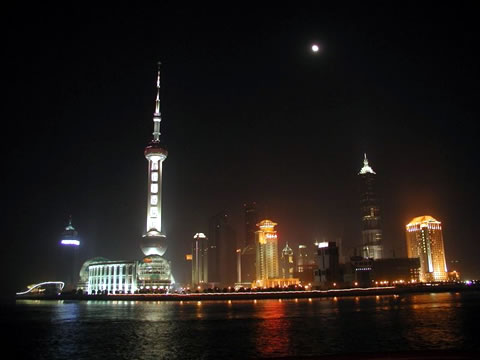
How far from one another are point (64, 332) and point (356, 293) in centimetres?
15569

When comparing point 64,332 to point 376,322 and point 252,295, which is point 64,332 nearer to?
point 376,322

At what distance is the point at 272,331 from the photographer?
51906 mm

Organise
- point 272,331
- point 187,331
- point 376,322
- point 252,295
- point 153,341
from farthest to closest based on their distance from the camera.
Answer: point 252,295 → point 376,322 → point 187,331 → point 272,331 → point 153,341

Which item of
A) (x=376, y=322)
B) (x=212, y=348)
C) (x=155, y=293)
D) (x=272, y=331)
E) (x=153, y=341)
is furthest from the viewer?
(x=155, y=293)

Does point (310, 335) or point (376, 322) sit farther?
point (376, 322)

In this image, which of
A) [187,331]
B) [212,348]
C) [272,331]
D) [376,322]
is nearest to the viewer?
[212,348]

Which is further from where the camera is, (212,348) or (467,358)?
(212,348)

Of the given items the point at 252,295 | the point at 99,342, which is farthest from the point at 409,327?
the point at 252,295

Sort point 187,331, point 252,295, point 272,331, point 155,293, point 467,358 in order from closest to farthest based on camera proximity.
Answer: point 467,358, point 272,331, point 187,331, point 252,295, point 155,293

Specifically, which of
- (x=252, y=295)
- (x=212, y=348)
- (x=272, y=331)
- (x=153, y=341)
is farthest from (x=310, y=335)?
(x=252, y=295)

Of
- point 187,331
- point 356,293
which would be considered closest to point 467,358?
point 187,331

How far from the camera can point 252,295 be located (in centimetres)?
18488

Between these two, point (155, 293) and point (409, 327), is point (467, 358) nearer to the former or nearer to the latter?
point (409, 327)

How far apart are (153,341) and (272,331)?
1325cm
